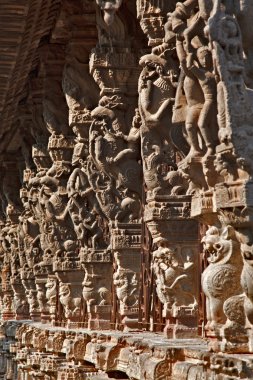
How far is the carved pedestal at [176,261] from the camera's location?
1573cm

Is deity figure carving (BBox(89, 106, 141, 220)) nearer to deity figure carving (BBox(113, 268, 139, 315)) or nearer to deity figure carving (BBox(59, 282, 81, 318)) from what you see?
deity figure carving (BBox(113, 268, 139, 315))

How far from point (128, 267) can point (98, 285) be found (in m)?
3.12

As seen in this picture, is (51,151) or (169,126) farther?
(51,151)

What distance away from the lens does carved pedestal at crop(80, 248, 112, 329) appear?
22672mm

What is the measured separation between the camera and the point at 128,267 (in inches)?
784

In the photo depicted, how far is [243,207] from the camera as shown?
1086 cm

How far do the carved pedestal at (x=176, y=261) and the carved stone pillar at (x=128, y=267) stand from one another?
3441 millimetres

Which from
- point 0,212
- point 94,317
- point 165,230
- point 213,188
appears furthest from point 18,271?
point 213,188

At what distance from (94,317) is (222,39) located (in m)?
12.4

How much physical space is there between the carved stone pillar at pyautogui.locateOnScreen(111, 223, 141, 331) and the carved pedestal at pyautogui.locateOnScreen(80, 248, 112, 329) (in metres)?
2.65

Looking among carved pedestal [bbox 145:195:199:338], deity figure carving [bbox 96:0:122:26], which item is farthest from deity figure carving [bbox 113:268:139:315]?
deity figure carving [bbox 96:0:122:26]

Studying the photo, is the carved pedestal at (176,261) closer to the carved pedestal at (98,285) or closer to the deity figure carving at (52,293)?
the carved pedestal at (98,285)

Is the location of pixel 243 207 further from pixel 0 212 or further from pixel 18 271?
pixel 0 212

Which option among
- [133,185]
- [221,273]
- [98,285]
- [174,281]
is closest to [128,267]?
[133,185]
